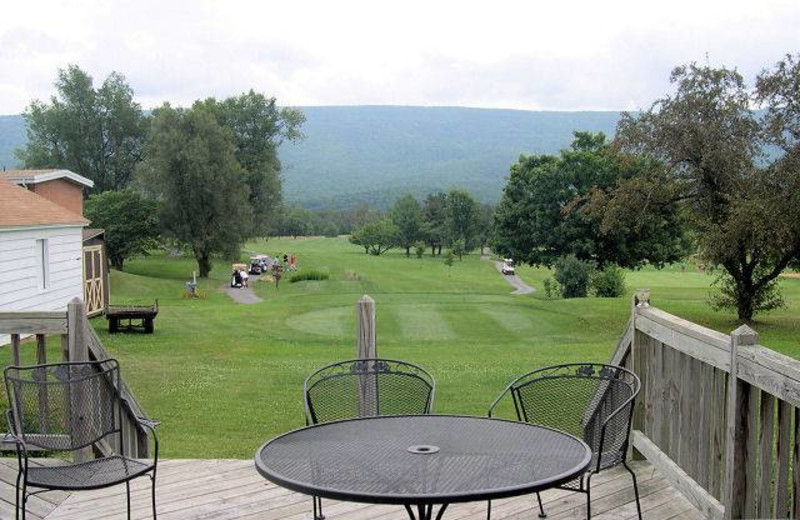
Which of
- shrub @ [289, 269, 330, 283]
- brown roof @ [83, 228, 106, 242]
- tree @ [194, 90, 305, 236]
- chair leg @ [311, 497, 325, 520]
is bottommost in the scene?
shrub @ [289, 269, 330, 283]

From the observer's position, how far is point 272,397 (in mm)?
11773

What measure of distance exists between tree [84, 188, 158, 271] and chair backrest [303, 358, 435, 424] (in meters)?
42.1

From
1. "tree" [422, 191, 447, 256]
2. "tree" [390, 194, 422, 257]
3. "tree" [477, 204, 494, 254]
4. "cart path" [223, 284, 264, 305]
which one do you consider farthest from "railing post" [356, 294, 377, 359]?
"tree" [390, 194, 422, 257]

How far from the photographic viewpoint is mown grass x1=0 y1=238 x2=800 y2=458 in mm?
10570

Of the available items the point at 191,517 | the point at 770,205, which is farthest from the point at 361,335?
the point at 770,205

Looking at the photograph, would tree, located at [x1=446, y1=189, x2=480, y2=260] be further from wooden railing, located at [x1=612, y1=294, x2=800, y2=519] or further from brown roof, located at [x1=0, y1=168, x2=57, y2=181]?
wooden railing, located at [x1=612, y1=294, x2=800, y2=519]

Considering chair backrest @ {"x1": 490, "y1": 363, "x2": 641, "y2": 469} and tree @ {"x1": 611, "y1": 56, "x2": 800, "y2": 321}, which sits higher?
tree @ {"x1": 611, "y1": 56, "x2": 800, "y2": 321}

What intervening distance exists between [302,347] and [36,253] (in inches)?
295

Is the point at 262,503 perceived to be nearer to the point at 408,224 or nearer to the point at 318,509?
the point at 318,509

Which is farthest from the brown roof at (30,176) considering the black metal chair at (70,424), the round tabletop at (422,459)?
the round tabletop at (422,459)

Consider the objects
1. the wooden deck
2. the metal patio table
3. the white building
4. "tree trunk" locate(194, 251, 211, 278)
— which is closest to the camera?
the metal patio table

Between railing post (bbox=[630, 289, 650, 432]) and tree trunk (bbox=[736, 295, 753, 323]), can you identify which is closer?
railing post (bbox=[630, 289, 650, 432])

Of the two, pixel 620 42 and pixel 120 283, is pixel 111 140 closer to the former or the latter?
pixel 120 283

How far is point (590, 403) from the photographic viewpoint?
538 cm
